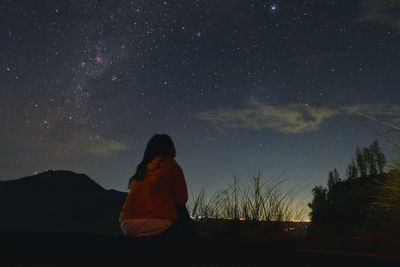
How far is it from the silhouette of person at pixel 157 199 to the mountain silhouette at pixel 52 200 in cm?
6354

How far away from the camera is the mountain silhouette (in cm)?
7069

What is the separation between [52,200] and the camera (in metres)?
76.6

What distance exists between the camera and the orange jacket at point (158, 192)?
13.2 feet

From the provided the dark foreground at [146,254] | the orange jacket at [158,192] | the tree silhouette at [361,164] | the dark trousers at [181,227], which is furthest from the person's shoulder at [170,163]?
the tree silhouette at [361,164]

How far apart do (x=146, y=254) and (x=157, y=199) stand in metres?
1.35

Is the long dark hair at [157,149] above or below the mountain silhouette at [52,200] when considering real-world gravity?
below

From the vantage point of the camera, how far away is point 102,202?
69062 millimetres

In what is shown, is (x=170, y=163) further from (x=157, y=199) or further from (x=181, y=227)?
(x=181, y=227)

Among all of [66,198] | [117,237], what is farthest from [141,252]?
[66,198]

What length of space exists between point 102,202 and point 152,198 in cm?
6680

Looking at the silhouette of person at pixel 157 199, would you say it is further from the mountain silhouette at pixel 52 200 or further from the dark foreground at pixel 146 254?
the mountain silhouette at pixel 52 200

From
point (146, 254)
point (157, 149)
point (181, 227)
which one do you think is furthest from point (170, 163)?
point (146, 254)

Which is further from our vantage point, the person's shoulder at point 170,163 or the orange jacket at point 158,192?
the person's shoulder at point 170,163

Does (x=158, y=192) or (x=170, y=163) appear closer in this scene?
(x=158, y=192)
